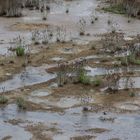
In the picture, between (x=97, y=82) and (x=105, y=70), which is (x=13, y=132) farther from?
(x=105, y=70)

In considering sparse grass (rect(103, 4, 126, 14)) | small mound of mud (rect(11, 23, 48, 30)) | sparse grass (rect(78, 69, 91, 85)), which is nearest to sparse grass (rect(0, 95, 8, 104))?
sparse grass (rect(78, 69, 91, 85))

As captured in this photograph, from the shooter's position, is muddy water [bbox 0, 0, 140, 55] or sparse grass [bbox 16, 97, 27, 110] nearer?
sparse grass [bbox 16, 97, 27, 110]

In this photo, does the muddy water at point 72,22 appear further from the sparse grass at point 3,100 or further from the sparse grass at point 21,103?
the sparse grass at point 21,103

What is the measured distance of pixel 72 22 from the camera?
21.0m

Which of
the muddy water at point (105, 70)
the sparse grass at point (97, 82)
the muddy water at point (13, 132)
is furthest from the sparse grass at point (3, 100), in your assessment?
the muddy water at point (105, 70)

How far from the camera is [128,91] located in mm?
12391

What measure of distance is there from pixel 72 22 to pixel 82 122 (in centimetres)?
1086

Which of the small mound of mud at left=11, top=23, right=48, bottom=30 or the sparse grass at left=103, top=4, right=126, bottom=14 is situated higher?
the sparse grass at left=103, top=4, right=126, bottom=14

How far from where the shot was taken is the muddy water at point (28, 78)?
12734 mm

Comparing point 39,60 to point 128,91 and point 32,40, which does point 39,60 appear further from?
point 128,91

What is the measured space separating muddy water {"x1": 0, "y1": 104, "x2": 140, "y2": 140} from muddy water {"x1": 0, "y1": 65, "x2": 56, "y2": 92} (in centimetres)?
143

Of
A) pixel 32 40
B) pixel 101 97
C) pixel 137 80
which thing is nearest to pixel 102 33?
pixel 32 40

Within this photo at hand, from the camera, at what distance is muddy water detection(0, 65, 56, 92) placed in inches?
501

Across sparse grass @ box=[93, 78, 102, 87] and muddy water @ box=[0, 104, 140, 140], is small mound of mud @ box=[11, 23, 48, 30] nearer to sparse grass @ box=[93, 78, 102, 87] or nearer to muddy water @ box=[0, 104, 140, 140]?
sparse grass @ box=[93, 78, 102, 87]
